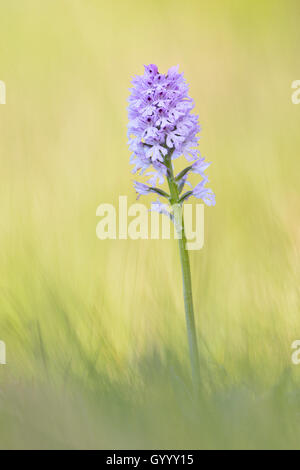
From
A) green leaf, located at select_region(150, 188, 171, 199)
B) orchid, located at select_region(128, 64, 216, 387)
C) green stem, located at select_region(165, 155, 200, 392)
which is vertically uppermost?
orchid, located at select_region(128, 64, 216, 387)

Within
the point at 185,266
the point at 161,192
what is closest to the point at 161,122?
→ the point at 161,192

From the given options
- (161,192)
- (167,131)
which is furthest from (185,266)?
(167,131)

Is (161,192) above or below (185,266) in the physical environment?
above

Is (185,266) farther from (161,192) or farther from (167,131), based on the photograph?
(167,131)

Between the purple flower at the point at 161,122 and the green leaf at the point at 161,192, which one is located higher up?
the purple flower at the point at 161,122

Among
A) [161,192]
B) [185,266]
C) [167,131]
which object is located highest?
[167,131]

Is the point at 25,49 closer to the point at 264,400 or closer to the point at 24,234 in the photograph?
the point at 24,234

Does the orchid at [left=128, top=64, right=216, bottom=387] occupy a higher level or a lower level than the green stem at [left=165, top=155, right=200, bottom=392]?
higher

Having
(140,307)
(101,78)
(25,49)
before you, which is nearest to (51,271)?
(140,307)

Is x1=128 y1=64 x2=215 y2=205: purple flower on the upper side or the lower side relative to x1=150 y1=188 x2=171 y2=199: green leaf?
upper

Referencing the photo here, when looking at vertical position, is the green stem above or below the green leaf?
below

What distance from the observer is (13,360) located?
2.21 metres

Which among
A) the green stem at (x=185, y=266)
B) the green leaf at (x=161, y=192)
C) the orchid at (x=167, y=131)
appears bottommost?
the green stem at (x=185, y=266)
